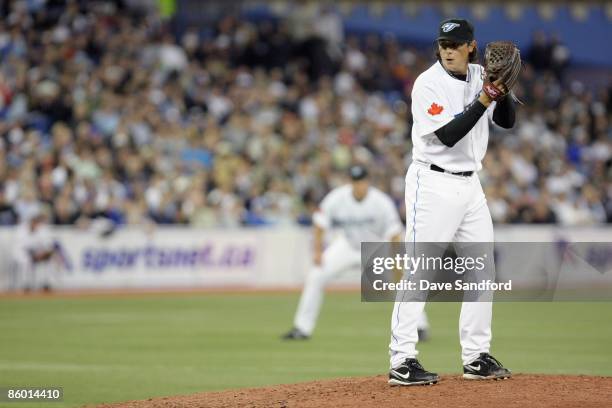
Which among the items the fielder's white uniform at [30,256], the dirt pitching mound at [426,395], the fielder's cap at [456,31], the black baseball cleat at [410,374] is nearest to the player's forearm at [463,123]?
the fielder's cap at [456,31]

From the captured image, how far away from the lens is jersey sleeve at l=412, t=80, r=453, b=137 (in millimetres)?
7414

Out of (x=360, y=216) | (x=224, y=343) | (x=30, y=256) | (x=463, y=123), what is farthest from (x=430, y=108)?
(x=30, y=256)

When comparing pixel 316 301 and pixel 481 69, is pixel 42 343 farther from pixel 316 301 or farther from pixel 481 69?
pixel 481 69

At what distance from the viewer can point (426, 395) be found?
7.12 m

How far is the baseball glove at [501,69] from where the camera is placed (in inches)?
286

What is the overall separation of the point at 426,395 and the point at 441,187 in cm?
149

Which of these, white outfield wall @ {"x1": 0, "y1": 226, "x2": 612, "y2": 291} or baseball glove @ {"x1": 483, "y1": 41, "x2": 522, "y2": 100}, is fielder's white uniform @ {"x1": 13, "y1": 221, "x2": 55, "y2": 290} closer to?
white outfield wall @ {"x1": 0, "y1": 226, "x2": 612, "y2": 291}

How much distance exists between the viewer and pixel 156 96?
24406mm

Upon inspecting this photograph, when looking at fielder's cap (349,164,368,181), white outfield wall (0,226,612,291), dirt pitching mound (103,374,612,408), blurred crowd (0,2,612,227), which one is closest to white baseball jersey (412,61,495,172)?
dirt pitching mound (103,374,612,408)

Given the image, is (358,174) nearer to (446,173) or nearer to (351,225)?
(351,225)

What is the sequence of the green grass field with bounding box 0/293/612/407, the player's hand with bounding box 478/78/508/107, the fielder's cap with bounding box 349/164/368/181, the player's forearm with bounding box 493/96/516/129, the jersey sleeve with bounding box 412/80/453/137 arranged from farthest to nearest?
the fielder's cap with bounding box 349/164/368/181, the green grass field with bounding box 0/293/612/407, the player's forearm with bounding box 493/96/516/129, the jersey sleeve with bounding box 412/80/453/137, the player's hand with bounding box 478/78/508/107

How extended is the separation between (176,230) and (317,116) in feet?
20.6

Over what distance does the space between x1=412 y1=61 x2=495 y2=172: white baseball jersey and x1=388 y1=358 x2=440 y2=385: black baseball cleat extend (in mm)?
1440

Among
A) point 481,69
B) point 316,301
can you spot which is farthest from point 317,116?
point 481,69
